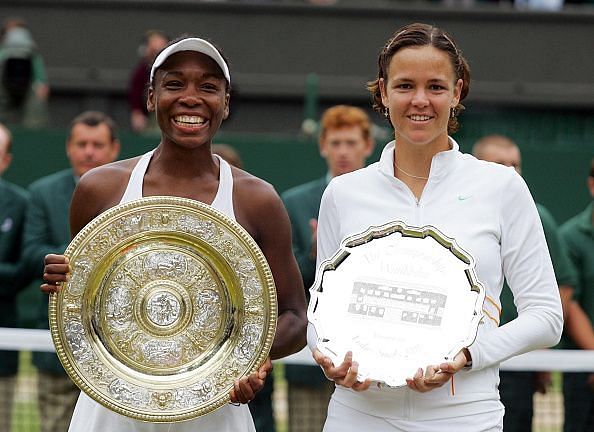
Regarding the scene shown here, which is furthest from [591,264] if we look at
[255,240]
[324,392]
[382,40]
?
[382,40]

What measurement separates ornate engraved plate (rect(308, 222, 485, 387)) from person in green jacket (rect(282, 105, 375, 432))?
2.70 meters

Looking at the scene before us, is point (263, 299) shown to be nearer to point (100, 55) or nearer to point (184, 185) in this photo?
point (184, 185)

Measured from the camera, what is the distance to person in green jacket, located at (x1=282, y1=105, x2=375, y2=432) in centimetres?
639

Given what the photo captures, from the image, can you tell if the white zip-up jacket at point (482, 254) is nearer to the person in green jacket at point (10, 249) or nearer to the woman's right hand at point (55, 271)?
the woman's right hand at point (55, 271)

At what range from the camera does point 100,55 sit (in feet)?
48.4

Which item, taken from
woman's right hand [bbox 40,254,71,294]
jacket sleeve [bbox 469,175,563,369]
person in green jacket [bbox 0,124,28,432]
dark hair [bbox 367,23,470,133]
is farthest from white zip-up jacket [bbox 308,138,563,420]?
person in green jacket [bbox 0,124,28,432]

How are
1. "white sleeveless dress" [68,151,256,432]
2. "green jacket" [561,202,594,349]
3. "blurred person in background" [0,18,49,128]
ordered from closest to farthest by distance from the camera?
"white sleeveless dress" [68,151,256,432], "green jacket" [561,202,594,349], "blurred person in background" [0,18,49,128]

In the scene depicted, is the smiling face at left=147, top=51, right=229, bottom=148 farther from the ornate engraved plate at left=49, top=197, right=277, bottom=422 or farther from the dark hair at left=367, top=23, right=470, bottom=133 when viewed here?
the dark hair at left=367, top=23, right=470, bottom=133

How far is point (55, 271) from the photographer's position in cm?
365

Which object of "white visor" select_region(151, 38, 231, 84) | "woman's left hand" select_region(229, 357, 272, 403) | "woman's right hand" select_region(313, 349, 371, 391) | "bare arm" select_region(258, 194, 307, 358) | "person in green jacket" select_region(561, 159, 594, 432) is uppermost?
"white visor" select_region(151, 38, 231, 84)

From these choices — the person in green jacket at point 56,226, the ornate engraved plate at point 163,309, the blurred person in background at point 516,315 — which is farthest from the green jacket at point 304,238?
the ornate engraved plate at point 163,309

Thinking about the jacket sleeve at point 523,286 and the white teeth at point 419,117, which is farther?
the white teeth at point 419,117

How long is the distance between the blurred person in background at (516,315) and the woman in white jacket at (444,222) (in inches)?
95.6

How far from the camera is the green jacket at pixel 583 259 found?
668 centimetres
